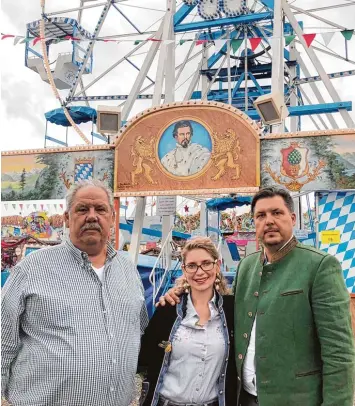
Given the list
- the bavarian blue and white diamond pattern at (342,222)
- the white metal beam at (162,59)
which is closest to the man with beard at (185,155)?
the bavarian blue and white diamond pattern at (342,222)

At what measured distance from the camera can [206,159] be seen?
7582 mm

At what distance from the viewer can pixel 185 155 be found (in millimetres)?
7723

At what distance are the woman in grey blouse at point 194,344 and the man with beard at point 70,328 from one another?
0.23 meters

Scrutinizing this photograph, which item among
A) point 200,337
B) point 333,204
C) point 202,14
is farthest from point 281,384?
point 202,14

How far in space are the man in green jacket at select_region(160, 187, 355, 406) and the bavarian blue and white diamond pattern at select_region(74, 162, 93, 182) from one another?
6243 millimetres

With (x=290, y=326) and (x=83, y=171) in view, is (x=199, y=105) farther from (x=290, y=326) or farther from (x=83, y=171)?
(x=290, y=326)

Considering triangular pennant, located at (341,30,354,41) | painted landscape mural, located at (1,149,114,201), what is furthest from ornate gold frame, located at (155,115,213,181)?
triangular pennant, located at (341,30,354,41)

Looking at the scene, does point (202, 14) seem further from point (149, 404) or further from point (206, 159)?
point (149, 404)

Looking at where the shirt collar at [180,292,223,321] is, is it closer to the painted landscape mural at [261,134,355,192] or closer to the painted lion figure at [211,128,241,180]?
the painted landscape mural at [261,134,355,192]

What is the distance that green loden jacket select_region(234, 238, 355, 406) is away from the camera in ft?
6.29

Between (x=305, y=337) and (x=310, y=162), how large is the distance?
544 centimetres

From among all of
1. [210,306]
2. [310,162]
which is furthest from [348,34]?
[210,306]

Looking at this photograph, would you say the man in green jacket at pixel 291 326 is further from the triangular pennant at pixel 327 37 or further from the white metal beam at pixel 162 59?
the triangular pennant at pixel 327 37

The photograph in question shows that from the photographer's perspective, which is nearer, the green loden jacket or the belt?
the green loden jacket
